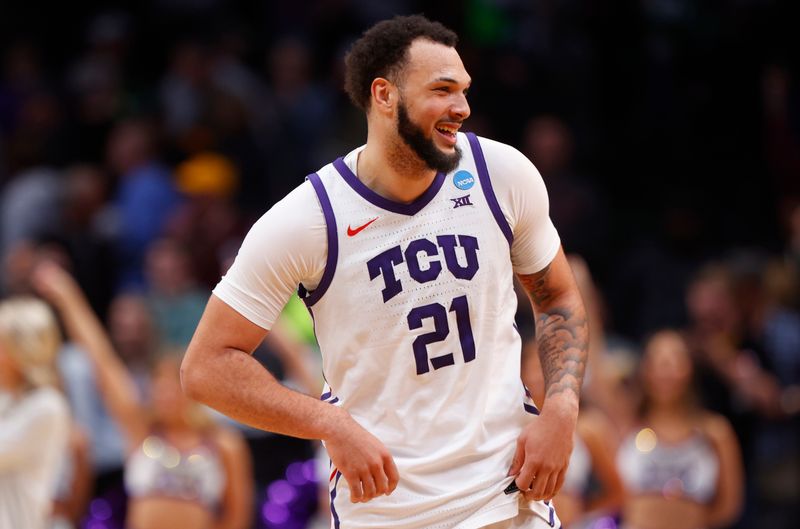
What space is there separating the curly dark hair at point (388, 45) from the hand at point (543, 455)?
40.1 inches

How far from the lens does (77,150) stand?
10.9m

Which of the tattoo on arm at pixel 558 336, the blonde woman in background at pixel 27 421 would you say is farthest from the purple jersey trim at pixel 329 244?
the blonde woman in background at pixel 27 421

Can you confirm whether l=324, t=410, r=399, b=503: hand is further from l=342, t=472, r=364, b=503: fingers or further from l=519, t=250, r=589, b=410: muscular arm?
l=519, t=250, r=589, b=410: muscular arm

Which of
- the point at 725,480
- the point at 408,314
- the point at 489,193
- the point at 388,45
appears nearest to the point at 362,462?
the point at 408,314

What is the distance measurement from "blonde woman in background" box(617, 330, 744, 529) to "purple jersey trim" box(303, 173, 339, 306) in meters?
4.28

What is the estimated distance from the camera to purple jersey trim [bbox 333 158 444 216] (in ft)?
12.8

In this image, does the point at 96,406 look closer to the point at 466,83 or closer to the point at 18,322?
the point at 18,322

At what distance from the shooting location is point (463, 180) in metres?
3.96

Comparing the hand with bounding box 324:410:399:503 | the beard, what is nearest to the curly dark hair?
the beard

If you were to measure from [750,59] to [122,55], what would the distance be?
5054 mm

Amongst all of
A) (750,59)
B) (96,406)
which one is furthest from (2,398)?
(750,59)

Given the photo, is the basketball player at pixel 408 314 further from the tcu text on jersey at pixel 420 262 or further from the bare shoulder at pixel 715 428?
the bare shoulder at pixel 715 428

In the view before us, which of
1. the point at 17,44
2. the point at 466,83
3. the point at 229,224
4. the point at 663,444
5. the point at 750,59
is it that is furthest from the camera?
the point at 17,44

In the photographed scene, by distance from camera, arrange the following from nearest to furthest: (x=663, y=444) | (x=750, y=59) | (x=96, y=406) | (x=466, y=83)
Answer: (x=466, y=83)
(x=663, y=444)
(x=96, y=406)
(x=750, y=59)
